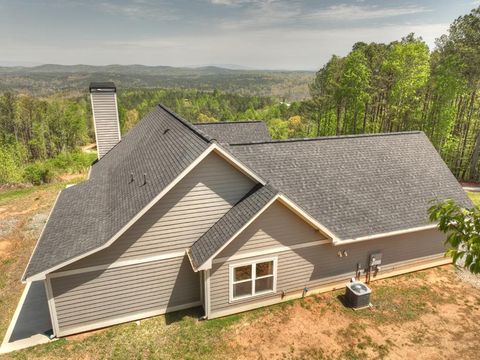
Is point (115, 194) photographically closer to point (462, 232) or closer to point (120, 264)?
point (120, 264)

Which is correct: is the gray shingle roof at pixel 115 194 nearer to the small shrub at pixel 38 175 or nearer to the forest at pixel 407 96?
the small shrub at pixel 38 175

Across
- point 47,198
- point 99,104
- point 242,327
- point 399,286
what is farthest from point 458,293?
point 47,198

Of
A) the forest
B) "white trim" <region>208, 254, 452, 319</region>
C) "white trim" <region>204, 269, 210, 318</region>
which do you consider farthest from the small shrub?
"white trim" <region>208, 254, 452, 319</region>

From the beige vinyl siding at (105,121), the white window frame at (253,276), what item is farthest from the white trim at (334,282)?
the beige vinyl siding at (105,121)

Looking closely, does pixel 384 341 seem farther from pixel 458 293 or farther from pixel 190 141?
pixel 190 141

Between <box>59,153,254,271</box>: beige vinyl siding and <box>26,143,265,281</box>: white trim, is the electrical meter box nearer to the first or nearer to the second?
<box>59,153,254,271</box>: beige vinyl siding

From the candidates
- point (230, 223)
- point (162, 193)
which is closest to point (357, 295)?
point (230, 223)

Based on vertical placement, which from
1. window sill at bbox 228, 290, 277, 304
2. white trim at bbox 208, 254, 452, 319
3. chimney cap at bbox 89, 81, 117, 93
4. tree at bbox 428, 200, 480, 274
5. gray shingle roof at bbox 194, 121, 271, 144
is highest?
chimney cap at bbox 89, 81, 117, 93
